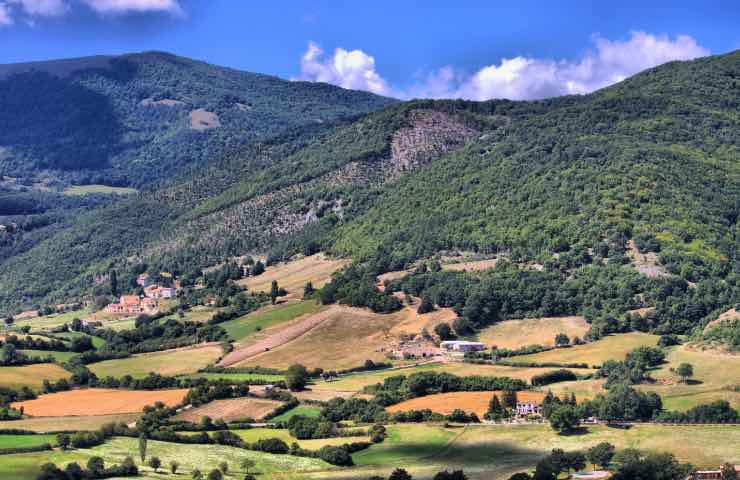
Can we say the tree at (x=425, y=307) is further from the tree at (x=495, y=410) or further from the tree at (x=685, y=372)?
the tree at (x=495, y=410)

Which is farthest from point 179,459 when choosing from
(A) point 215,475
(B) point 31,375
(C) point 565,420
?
(B) point 31,375

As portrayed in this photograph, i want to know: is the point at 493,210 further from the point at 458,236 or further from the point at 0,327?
the point at 0,327

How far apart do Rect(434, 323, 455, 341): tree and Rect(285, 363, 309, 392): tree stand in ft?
72.6

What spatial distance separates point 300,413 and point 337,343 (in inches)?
1467

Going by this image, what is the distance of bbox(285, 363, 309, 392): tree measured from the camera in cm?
12962

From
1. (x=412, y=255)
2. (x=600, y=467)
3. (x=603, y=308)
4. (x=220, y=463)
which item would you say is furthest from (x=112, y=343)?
(x=600, y=467)

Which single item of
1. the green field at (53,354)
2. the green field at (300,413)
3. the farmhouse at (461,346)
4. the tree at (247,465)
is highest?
Result: the green field at (53,354)

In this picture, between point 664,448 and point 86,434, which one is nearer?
point 664,448

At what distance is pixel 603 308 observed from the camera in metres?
150

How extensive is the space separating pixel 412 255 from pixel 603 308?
46.2 m

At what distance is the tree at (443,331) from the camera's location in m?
152

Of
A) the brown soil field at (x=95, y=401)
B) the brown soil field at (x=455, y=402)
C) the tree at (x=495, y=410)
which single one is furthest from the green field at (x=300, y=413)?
the tree at (x=495, y=410)

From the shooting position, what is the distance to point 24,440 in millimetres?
100438

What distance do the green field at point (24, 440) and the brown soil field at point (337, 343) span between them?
4548cm
